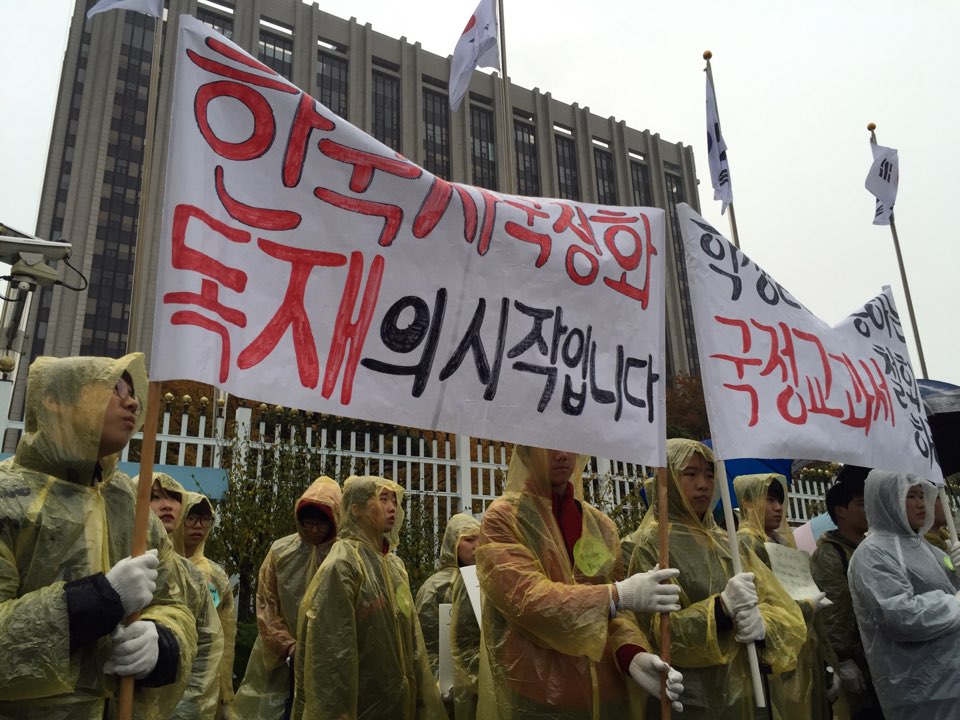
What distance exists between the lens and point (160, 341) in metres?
2.14

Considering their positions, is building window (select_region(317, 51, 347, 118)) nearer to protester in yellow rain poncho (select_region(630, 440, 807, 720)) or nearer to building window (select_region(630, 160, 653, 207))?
building window (select_region(630, 160, 653, 207))

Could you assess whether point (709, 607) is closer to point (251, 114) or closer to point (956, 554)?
point (956, 554)

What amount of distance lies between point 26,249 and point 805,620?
23.8ft

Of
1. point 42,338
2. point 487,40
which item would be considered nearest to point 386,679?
point 487,40

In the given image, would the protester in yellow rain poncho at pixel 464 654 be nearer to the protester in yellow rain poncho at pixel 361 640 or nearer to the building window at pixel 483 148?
the protester in yellow rain poncho at pixel 361 640

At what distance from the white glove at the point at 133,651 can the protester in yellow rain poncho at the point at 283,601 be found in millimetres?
3032

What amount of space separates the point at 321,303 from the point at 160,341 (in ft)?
1.83

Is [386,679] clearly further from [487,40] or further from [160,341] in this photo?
[487,40]

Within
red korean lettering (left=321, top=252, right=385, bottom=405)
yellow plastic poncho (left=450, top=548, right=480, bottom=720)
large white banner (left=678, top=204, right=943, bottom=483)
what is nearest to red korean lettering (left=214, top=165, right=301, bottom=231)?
red korean lettering (left=321, top=252, right=385, bottom=405)

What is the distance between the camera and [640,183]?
61.6 meters

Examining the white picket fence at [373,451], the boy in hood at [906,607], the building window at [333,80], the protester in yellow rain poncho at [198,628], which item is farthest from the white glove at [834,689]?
the building window at [333,80]

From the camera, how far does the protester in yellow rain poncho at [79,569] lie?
2.11 meters

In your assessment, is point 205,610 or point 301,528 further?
point 301,528

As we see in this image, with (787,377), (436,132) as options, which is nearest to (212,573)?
(787,377)
